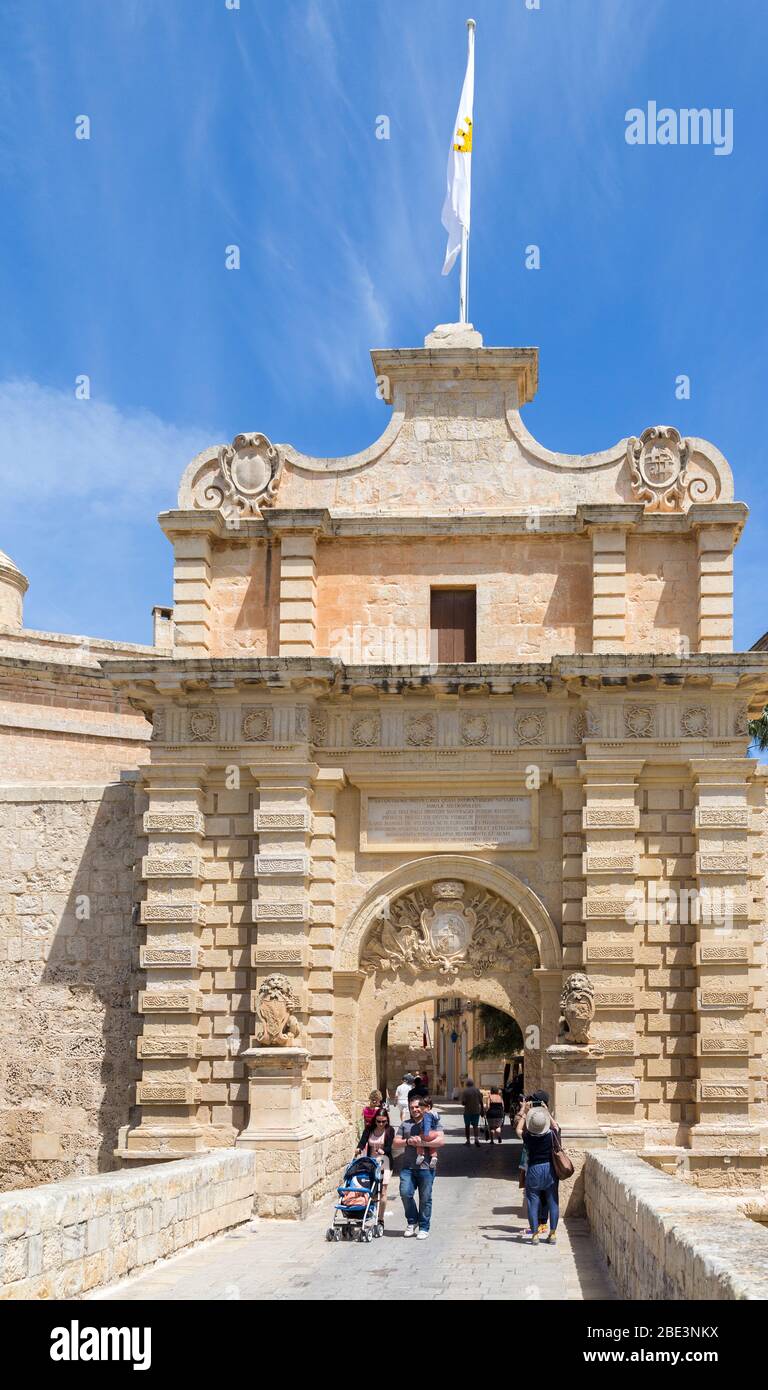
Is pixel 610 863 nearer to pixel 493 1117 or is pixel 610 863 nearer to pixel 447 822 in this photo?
pixel 447 822

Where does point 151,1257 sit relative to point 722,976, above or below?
below

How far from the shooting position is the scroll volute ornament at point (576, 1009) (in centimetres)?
1792

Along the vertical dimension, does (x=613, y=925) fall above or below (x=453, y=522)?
below

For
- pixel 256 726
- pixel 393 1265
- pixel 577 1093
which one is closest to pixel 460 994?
pixel 577 1093

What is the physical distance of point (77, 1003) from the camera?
68.7 ft

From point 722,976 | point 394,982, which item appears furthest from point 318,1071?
point 722,976

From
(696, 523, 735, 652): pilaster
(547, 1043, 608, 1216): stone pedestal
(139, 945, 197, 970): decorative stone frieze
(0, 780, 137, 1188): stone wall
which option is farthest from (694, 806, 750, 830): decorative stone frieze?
(0, 780, 137, 1188): stone wall

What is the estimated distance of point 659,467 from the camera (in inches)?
805

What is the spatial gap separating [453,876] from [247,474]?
237 inches

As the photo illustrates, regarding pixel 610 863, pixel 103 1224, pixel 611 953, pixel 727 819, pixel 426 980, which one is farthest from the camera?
pixel 426 980

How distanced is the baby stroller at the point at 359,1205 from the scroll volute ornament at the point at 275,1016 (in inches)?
125

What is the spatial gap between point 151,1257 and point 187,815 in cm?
848
